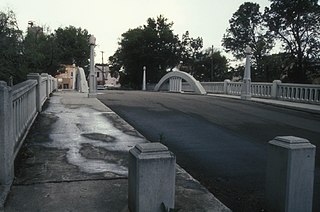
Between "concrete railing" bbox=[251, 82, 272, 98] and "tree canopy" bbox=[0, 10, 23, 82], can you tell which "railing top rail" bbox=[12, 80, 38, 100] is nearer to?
"tree canopy" bbox=[0, 10, 23, 82]

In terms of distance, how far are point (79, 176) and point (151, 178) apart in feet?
5.81

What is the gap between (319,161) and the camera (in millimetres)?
6430

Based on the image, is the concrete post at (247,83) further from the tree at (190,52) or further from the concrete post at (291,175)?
the tree at (190,52)

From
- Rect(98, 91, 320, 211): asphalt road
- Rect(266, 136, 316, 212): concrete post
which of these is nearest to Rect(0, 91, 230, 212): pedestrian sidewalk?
Rect(98, 91, 320, 211): asphalt road

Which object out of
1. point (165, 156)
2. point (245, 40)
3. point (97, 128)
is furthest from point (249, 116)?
point (245, 40)

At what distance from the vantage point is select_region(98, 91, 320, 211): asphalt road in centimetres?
495

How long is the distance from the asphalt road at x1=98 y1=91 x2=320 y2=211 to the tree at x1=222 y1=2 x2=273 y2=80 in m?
34.7

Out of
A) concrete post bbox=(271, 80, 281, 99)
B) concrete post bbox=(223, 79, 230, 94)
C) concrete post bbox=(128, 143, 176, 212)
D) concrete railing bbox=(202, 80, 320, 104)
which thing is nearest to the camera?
concrete post bbox=(128, 143, 176, 212)

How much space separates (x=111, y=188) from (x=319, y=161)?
4.03 m

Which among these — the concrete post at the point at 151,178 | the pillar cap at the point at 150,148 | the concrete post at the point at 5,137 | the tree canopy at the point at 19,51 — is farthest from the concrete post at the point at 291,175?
the tree canopy at the point at 19,51

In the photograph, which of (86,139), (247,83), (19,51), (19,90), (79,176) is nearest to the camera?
(79,176)

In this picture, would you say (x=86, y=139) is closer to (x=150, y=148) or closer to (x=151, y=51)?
(x=150, y=148)

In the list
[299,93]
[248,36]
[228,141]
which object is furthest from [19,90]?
[248,36]

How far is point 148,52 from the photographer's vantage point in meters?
53.8
